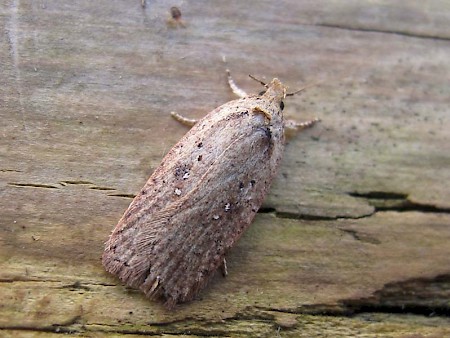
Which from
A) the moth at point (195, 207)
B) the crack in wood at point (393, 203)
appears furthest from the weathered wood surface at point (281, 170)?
the moth at point (195, 207)

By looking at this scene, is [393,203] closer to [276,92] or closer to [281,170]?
[281,170]

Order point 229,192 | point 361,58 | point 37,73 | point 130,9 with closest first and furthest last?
point 229,192
point 37,73
point 130,9
point 361,58

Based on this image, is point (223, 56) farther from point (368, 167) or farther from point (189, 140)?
point (368, 167)

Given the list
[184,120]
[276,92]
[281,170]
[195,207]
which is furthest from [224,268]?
[276,92]

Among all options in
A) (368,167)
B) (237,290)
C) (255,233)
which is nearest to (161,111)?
(255,233)

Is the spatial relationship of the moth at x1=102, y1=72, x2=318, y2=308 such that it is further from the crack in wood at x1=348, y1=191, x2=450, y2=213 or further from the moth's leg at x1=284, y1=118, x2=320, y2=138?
the crack in wood at x1=348, y1=191, x2=450, y2=213

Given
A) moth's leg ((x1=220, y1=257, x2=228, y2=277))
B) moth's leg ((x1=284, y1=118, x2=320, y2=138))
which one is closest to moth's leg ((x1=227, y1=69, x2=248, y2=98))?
moth's leg ((x1=284, y1=118, x2=320, y2=138))
